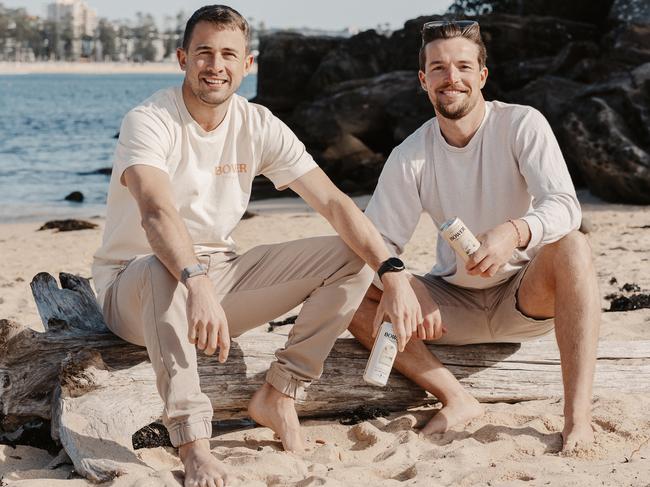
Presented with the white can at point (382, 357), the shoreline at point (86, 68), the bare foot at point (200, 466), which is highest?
the white can at point (382, 357)

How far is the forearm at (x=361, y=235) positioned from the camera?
14.8 ft

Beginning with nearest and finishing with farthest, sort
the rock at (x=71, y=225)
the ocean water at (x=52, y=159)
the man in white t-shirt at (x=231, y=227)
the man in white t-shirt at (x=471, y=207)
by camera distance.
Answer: the man in white t-shirt at (x=231, y=227), the man in white t-shirt at (x=471, y=207), the rock at (x=71, y=225), the ocean water at (x=52, y=159)

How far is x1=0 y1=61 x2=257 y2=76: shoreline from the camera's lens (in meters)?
159

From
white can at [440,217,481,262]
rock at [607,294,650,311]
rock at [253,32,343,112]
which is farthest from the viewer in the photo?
rock at [253,32,343,112]

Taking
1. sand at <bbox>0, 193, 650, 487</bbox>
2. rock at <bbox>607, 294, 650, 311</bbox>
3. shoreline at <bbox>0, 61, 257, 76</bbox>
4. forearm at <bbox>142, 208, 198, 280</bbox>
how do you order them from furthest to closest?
shoreline at <bbox>0, 61, 257, 76</bbox>, rock at <bbox>607, 294, 650, 311</bbox>, forearm at <bbox>142, 208, 198, 280</bbox>, sand at <bbox>0, 193, 650, 487</bbox>

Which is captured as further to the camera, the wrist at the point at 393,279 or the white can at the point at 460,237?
the wrist at the point at 393,279

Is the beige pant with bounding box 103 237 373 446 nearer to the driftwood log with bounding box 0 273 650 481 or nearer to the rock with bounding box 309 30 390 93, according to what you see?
the driftwood log with bounding box 0 273 650 481

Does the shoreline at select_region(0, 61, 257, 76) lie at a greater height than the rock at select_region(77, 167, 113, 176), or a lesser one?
lesser

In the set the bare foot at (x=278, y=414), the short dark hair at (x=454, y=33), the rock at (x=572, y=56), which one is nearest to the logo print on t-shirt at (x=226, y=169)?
the bare foot at (x=278, y=414)

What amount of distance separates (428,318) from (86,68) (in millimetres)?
172497

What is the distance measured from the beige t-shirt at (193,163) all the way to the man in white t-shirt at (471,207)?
691 millimetres

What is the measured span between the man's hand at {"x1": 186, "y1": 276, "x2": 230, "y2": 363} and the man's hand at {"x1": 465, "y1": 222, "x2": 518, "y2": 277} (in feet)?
3.69

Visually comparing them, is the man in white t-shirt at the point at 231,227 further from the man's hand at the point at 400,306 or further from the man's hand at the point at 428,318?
the man's hand at the point at 428,318

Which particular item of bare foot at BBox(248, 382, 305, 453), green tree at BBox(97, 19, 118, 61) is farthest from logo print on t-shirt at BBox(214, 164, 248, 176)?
green tree at BBox(97, 19, 118, 61)
